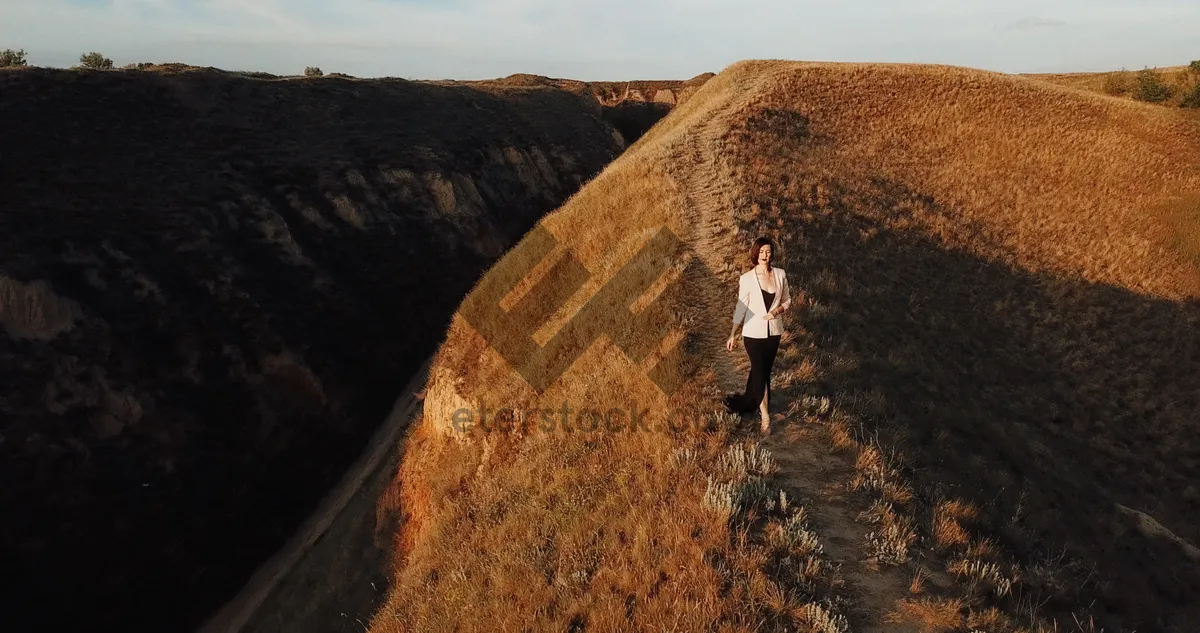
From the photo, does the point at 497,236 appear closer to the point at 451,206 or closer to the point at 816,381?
the point at 451,206

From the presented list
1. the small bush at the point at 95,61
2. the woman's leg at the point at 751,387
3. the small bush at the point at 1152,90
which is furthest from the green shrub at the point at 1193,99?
the small bush at the point at 95,61

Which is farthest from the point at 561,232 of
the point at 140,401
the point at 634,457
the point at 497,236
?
the point at 497,236

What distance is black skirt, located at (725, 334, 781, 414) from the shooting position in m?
8.15

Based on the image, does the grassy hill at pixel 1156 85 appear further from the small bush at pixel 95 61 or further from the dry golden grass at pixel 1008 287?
the small bush at pixel 95 61

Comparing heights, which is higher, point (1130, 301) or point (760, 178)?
point (760, 178)

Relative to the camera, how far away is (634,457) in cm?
925

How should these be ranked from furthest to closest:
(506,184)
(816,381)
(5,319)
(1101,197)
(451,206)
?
(506,184), (451,206), (1101,197), (5,319), (816,381)

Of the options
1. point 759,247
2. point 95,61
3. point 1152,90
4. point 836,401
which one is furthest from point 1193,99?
point 95,61

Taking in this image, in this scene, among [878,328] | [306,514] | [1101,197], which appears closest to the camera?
[878,328]

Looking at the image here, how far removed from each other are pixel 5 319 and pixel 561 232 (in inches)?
855

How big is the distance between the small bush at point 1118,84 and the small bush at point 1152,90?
199 centimetres

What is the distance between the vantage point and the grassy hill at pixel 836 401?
7.12m

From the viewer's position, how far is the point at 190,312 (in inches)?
1042

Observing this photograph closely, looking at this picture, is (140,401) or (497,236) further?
(497,236)
